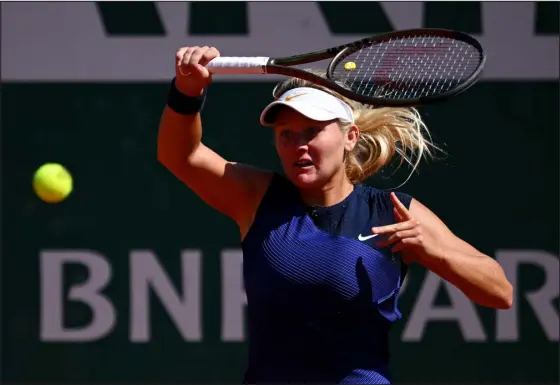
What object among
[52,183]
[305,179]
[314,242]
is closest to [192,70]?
[305,179]

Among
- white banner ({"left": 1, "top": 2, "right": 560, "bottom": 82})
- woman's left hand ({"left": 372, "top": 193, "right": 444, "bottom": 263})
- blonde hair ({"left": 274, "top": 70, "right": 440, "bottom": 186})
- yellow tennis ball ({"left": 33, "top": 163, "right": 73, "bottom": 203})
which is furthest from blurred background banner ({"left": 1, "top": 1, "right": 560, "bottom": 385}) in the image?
woman's left hand ({"left": 372, "top": 193, "right": 444, "bottom": 263})

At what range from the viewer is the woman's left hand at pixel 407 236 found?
2.44 meters

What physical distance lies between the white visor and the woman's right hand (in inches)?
6.5

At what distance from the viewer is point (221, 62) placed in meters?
2.61

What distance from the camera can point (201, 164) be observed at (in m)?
2.70

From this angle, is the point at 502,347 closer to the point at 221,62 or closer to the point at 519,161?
the point at 519,161

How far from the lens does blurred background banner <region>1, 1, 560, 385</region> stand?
4285 mm

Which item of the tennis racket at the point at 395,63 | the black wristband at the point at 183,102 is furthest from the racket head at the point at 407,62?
the black wristband at the point at 183,102

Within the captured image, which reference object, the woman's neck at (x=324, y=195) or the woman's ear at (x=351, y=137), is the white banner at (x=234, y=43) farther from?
the woman's neck at (x=324, y=195)

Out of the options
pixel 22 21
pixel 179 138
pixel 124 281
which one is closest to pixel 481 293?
pixel 179 138

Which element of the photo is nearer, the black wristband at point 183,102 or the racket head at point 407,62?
the black wristband at point 183,102

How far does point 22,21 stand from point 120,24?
1.29 feet

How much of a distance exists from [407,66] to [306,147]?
41 cm

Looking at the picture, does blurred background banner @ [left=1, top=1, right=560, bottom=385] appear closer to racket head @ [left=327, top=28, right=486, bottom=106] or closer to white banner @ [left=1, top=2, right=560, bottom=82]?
white banner @ [left=1, top=2, right=560, bottom=82]
